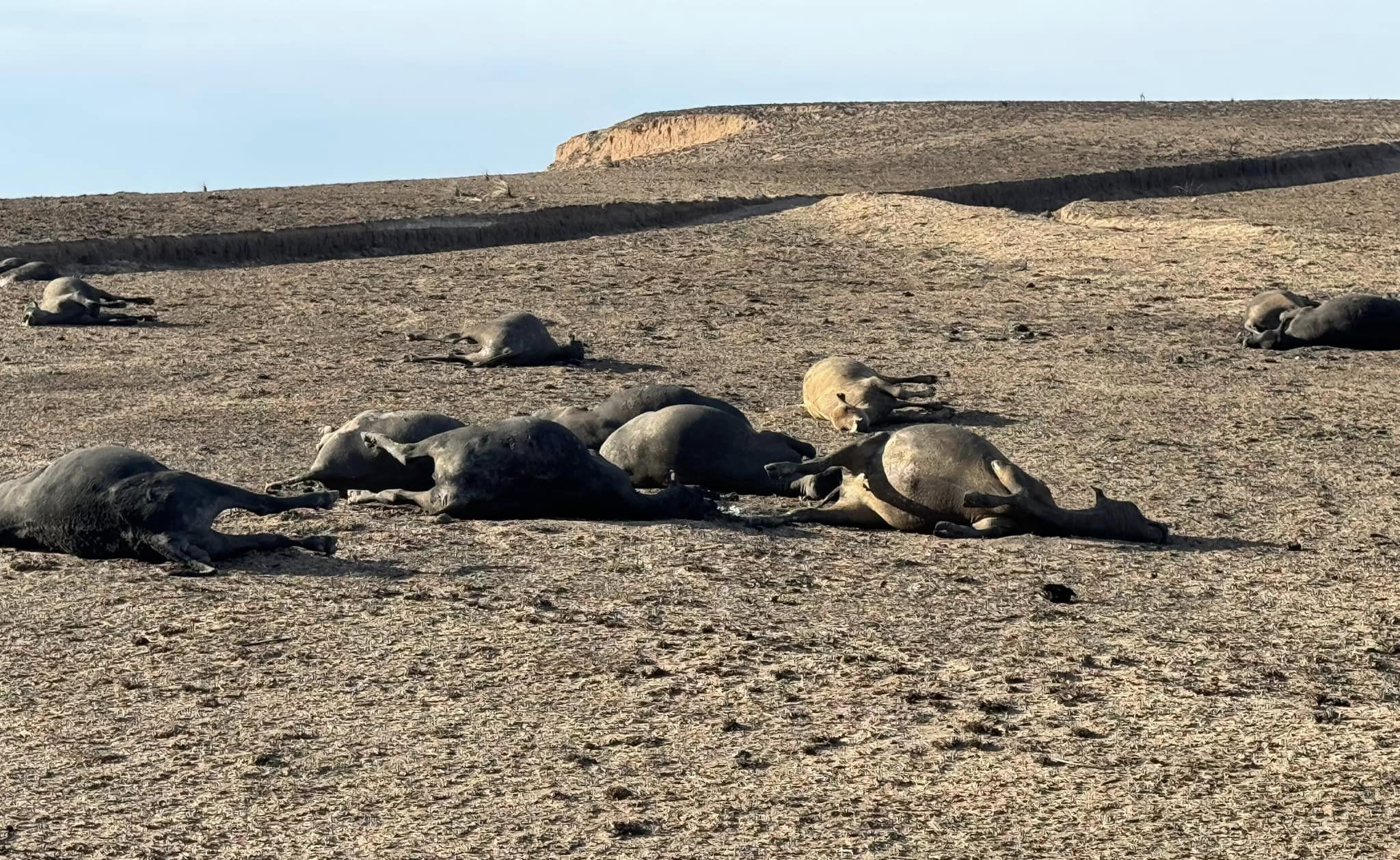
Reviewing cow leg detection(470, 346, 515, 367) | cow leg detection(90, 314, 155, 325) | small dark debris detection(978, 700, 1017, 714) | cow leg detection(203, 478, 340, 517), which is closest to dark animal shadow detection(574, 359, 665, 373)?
cow leg detection(470, 346, 515, 367)

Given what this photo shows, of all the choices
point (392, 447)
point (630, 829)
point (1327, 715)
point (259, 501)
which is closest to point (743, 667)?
point (630, 829)

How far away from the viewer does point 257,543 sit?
7887 millimetres

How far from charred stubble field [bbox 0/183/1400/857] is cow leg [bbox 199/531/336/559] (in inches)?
3.9

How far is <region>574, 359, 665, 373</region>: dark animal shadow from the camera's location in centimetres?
1441

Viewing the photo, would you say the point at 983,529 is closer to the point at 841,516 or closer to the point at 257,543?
the point at 841,516

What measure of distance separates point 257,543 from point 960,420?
567 cm

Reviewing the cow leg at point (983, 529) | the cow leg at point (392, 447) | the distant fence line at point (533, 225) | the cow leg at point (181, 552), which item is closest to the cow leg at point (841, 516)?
the cow leg at point (983, 529)

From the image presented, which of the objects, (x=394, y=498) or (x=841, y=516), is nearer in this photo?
(x=841, y=516)

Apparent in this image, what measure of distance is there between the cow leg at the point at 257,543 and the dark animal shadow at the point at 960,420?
464 cm

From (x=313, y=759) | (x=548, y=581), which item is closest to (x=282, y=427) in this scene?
(x=548, y=581)

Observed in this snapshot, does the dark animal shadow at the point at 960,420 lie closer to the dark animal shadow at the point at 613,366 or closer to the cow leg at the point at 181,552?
the dark animal shadow at the point at 613,366

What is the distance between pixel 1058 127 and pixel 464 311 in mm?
21970

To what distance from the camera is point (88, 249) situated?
2184 centimetres

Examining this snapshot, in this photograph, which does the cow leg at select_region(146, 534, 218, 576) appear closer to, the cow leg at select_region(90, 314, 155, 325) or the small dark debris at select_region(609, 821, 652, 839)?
the small dark debris at select_region(609, 821, 652, 839)
